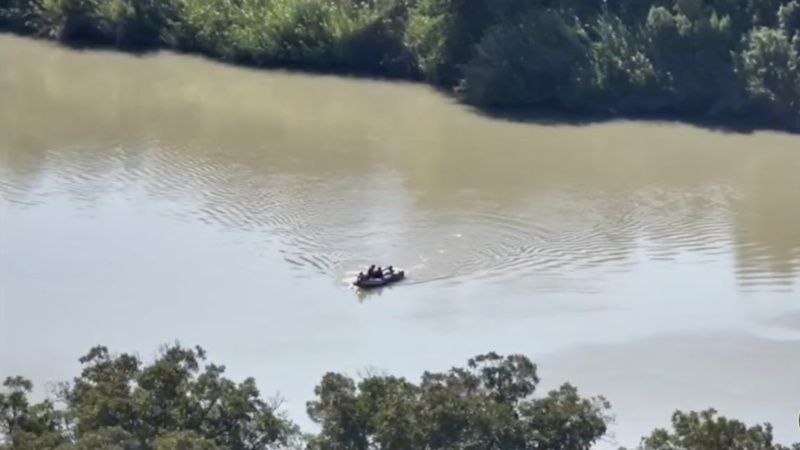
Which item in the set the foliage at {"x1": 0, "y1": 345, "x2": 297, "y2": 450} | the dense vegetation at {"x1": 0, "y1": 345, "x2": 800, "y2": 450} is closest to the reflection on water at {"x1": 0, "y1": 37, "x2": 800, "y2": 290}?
the dense vegetation at {"x1": 0, "y1": 345, "x2": 800, "y2": 450}

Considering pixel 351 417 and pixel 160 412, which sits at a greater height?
pixel 351 417

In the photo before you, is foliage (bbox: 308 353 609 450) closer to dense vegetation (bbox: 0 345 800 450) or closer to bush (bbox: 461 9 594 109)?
dense vegetation (bbox: 0 345 800 450)

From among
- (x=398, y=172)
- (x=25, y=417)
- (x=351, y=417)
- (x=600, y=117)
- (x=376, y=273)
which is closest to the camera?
(x=351, y=417)

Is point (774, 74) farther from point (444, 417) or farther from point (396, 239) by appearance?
point (444, 417)

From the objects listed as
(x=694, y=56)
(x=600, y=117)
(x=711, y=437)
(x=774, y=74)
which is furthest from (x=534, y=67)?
(x=711, y=437)

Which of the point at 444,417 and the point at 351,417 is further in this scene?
the point at 351,417

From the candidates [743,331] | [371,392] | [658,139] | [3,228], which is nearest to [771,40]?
[658,139]
